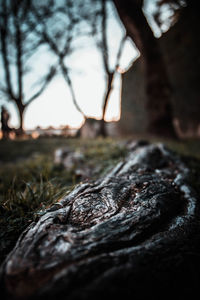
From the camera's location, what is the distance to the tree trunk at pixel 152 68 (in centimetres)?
472

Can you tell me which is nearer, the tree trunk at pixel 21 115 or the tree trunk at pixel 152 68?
the tree trunk at pixel 152 68

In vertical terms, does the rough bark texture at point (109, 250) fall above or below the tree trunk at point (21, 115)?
below

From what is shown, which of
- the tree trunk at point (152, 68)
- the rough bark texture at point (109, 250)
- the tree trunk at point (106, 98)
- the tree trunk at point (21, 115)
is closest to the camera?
the rough bark texture at point (109, 250)

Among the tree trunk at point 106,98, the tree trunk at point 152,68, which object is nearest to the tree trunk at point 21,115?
the tree trunk at point 106,98

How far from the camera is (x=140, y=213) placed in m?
0.94

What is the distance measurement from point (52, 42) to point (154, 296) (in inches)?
408

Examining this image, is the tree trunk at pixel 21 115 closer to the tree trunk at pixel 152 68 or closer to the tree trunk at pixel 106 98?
the tree trunk at pixel 106 98

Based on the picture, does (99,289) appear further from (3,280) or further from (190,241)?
(190,241)

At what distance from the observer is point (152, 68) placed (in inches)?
201

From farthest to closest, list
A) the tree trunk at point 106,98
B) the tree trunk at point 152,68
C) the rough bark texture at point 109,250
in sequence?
1. the tree trunk at point 106,98
2. the tree trunk at point 152,68
3. the rough bark texture at point 109,250

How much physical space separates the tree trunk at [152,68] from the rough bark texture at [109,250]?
4.46 m

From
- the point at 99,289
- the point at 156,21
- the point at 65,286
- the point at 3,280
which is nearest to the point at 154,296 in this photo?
the point at 99,289

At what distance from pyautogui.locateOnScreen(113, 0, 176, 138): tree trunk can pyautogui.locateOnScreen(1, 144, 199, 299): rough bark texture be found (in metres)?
4.46

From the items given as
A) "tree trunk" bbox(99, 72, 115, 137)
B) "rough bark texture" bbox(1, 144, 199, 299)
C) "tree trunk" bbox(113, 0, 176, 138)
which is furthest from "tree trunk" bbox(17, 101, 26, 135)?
"rough bark texture" bbox(1, 144, 199, 299)
